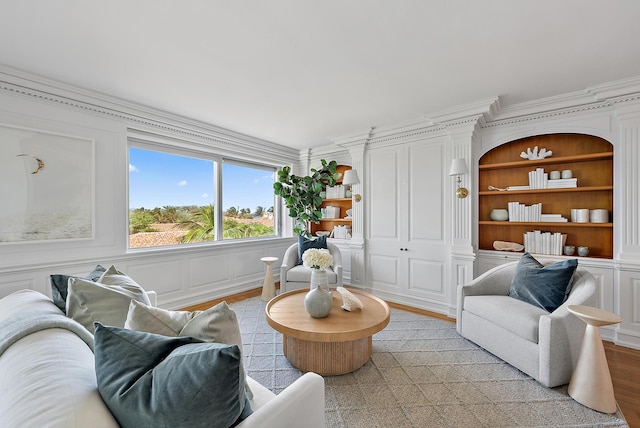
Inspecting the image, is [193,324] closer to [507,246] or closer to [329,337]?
[329,337]

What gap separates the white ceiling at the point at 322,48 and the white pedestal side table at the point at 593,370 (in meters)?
1.91

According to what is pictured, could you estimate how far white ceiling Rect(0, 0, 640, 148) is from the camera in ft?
5.51

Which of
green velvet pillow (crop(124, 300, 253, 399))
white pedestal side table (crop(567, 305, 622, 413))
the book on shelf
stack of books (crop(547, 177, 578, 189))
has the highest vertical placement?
stack of books (crop(547, 177, 578, 189))

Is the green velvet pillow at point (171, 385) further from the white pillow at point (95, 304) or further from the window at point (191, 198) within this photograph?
the window at point (191, 198)

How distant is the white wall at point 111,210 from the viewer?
2451 mm

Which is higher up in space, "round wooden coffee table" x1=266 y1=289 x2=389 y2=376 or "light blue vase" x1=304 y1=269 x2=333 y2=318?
"light blue vase" x1=304 y1=269 x2=333 y2=318

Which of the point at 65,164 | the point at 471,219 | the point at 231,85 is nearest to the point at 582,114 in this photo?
the point at 471,219

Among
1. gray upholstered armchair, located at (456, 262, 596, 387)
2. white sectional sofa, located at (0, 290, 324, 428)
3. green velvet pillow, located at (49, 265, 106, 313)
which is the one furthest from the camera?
gray upholstered armchair, located at (456, 262, 596, 387)

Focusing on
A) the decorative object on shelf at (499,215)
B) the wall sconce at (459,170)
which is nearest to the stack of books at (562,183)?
the decorative object on shelf at (499,215)

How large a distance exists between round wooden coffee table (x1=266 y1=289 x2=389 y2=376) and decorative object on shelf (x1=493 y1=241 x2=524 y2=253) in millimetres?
1922

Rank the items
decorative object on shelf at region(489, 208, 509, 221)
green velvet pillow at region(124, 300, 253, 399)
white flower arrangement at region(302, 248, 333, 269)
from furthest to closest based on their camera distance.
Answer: decorative object on shelf at region(489, 208, 509, 221), white flower arrangement at region(302, 248, 333, 269), green velvet pillow at region(124, 300, 253, 399)

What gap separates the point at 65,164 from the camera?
105 inches

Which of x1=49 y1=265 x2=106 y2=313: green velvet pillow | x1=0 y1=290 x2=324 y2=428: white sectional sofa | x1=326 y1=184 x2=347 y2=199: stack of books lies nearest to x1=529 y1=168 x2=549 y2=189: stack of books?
x1=326 y1=184 x2=347 y2=199: stack of books

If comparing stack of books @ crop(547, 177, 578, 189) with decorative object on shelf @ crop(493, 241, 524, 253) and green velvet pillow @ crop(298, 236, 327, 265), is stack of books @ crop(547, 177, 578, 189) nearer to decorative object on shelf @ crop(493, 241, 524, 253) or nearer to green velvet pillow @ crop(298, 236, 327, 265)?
decorative object on shelf @ crop(493, 241, 524, 253)
